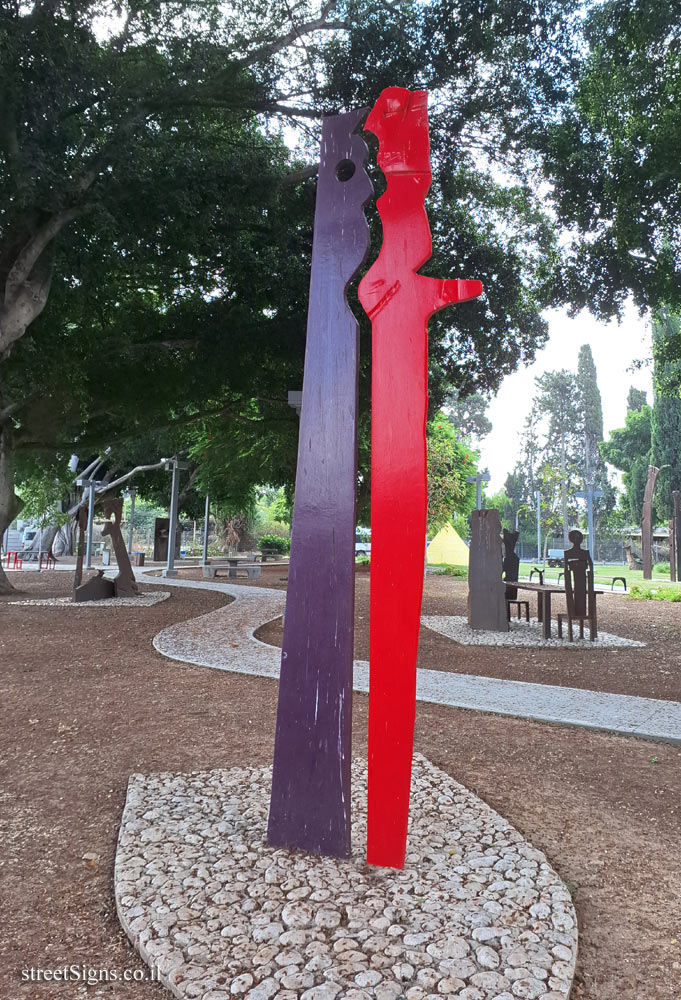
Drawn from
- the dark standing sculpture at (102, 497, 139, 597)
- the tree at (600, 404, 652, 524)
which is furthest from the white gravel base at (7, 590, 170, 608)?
the tree at (600, 404, 652, 524)

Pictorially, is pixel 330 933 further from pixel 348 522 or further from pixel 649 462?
pixel 649 462

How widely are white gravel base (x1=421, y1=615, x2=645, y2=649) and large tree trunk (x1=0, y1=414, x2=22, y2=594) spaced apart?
9.31 metres

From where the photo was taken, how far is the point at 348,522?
283 cm

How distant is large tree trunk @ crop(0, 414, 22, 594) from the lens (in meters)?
13.8

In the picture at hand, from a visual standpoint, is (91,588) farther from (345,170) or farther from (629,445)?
(629,445)

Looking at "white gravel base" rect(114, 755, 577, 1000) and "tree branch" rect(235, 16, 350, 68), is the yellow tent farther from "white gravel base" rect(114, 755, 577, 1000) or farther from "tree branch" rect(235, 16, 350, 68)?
"white gravel base" rect(114, 755, 577, 1000)

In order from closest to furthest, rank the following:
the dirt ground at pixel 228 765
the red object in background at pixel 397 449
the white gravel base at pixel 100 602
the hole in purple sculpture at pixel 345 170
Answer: the dirt ground at pixel 228 765 → the red object in background at pixel 397 449 → the hole in purple sculpture at pixel 345 170 → the white gravel base at pixel 100 602

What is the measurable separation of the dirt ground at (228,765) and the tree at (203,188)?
5.79 metres

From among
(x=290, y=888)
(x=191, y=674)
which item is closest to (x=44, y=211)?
(x=191, y=674)

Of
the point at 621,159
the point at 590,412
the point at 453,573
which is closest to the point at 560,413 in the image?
the point at 590,412

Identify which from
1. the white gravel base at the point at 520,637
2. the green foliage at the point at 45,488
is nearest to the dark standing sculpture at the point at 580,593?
the white gravel base at the point at 520,637

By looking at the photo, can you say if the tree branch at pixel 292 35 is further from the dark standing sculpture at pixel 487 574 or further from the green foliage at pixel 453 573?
the green foliage at pixel 453 573

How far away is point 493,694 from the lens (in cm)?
586

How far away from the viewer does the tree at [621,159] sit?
29.9ft
